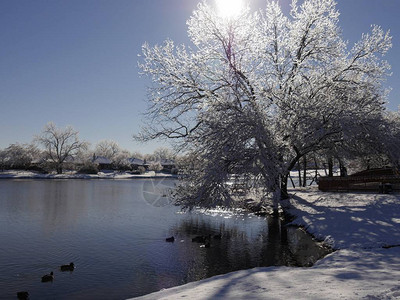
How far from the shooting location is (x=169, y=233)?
18.9 meters

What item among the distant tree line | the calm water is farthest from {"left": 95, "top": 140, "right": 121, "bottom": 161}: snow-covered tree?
the calm water

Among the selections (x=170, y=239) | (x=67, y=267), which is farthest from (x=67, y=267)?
(x=170, y=239)

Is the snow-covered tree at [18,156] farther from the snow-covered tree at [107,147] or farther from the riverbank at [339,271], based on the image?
the riverbank at [339,271]

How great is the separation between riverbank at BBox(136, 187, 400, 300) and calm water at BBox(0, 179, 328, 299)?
1443mm

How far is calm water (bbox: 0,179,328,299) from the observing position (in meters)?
11.2

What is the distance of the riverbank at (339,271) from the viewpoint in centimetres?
727

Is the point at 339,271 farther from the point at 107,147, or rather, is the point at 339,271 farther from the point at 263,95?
the point at 107,147

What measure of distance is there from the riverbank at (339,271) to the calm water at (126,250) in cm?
144

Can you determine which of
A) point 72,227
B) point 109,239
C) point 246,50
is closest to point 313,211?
point 246,50

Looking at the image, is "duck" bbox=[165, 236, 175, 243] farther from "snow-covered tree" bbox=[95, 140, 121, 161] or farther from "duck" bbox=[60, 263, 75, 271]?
"snow-covered tree" bbox=[95, 140, 121, 161]

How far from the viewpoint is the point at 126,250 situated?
1526 cm

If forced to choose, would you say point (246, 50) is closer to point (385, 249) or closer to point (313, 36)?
point (313, 36)

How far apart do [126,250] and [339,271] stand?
9391 mm

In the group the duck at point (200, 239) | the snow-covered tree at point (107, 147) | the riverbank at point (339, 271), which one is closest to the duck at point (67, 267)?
the riverbank at point (339, 271)
